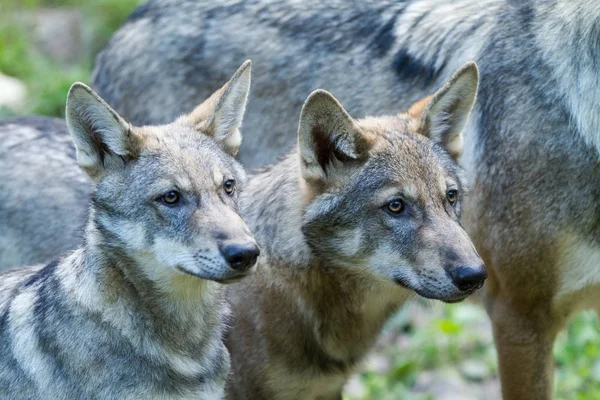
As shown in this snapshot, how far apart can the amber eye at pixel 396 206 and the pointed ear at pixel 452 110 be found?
56cm

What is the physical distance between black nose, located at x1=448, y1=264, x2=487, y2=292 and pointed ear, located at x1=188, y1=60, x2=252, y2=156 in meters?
1.41

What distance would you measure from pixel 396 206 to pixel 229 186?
864 millimetres

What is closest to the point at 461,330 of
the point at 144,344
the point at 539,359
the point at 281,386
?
the point at 539,359

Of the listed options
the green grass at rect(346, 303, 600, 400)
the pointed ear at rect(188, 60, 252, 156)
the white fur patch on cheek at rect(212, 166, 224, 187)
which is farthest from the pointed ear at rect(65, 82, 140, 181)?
the green grass at rect(346, 303, 600, 400)

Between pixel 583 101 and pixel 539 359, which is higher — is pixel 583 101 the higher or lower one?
the higher one

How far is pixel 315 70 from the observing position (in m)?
6.82

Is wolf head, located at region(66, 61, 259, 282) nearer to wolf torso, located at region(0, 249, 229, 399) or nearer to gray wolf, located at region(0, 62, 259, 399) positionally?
gray wolf, located at region(0, 62, 259, 399)

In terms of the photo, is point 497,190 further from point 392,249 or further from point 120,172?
point 120,172

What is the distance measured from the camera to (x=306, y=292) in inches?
227

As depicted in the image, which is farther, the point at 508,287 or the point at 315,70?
the point at 315,70

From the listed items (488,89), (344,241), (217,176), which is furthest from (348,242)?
(488,89)

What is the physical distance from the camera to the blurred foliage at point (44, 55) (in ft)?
34.6

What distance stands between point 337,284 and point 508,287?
3.35 feet

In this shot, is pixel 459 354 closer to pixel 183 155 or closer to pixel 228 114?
pixel 228 114
